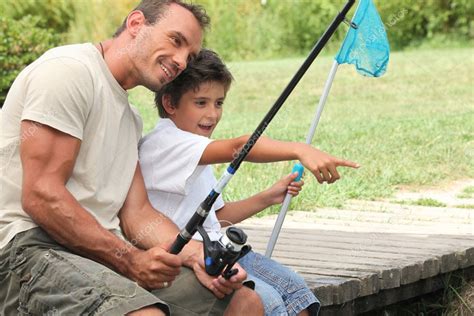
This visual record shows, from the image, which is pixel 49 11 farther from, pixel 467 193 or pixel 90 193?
pixel 90 193

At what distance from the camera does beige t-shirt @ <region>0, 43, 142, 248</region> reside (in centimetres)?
345

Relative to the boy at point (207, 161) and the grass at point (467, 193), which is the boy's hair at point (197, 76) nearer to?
the boy at point (207, 161)

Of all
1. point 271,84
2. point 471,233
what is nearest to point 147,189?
point 471,233

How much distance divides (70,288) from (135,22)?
103 cm

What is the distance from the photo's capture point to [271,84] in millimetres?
14867

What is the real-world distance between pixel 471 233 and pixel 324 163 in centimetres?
235

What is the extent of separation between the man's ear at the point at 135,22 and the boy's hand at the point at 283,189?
35.7 inches

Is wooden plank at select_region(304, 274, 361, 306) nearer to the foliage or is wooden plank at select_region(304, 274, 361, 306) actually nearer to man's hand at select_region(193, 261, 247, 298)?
man's hand at select_region(193, 261, 247, 298)

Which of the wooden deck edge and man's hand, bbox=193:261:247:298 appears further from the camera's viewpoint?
the wooden deck edge

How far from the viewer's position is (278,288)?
3.93 metres

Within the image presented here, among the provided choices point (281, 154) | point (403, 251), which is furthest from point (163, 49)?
point (403, 251)

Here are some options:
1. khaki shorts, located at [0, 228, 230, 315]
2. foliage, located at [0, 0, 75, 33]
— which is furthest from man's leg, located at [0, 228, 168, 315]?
foliage, located at [0, 0, 75, 33]

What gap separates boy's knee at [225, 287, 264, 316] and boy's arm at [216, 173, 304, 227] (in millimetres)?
751

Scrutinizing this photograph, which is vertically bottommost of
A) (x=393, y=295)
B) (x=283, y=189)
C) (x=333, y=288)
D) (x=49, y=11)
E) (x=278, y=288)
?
(x=49, y=11)
